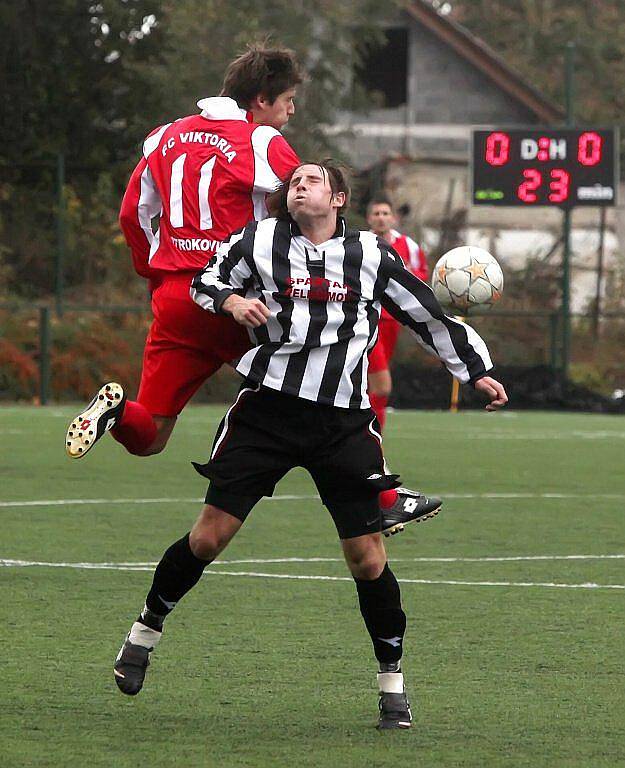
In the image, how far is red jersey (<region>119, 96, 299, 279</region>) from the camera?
6805 mm

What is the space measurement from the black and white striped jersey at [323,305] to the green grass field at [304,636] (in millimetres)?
1011

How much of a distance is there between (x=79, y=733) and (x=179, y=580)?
0.66 meters

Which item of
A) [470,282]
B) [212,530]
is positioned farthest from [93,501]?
[212,530]

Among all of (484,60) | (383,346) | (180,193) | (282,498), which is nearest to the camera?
(180,193)

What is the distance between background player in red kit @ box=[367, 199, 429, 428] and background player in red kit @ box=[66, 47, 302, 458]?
18.0 ft

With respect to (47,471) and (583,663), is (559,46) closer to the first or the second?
(47,471)

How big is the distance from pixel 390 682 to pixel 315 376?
922 millimetres

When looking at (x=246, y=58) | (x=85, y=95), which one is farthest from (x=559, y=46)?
(x=246, y=58)

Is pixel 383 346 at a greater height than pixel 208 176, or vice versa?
pixel 208 176

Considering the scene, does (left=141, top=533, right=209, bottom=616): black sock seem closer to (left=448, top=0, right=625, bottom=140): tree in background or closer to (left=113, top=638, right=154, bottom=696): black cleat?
(left=113, top=638, right=154, bottom=696): black cleat

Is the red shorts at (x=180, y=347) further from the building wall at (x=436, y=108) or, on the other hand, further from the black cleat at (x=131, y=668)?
the building wall at (x=436, y=108)

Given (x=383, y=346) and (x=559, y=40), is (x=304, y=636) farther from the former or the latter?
(x=559, y=40)

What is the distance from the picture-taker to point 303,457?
5469 millimetres

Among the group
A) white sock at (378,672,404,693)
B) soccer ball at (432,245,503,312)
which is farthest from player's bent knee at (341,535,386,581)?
soccer ball at (432,245,503,312)
